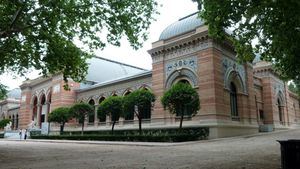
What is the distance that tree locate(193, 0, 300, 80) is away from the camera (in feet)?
32.9

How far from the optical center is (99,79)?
44938 millimetres

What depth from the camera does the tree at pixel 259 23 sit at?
10.0 m

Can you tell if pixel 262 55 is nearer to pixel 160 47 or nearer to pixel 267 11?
pixel 267 11

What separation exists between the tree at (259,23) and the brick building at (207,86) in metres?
10.9

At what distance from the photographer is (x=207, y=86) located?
79.4ft

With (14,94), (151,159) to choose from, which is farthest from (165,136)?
(14,94)

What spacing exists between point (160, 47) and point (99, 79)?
18.9 meters

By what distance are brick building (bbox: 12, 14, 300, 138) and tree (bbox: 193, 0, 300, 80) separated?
10.9 metres

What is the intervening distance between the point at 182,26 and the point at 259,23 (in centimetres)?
1773

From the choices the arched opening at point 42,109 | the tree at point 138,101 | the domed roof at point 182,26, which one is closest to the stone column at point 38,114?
the arched opening at point 42,109

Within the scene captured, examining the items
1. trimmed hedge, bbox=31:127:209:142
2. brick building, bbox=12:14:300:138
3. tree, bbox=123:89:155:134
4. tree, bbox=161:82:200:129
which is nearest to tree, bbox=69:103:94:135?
trimmed hedge, bbox=31:127:209:142

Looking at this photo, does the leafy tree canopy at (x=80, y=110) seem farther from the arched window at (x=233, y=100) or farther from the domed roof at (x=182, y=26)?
the arched window at (x=233, y=100)

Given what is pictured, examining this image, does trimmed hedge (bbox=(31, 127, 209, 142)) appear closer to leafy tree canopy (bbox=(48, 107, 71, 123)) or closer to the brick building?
the brick building

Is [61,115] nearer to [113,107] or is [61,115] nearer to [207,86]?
[113,107]
